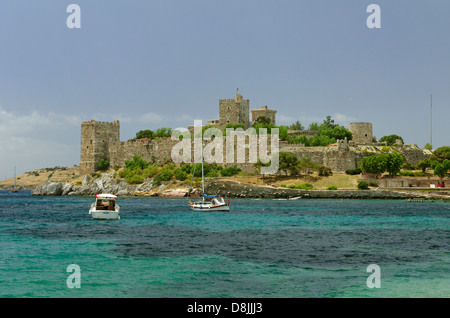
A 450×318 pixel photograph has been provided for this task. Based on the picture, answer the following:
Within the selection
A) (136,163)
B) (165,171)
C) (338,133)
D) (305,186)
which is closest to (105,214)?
(305,186)

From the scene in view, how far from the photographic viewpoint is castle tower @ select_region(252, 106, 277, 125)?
110m

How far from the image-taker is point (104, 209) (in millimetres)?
40062

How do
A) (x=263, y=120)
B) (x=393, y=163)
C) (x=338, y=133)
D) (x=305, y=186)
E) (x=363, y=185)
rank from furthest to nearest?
(x=263, y=120) → (x=338, y=133) → (x=305, y=186) → (x=393, y=163) → (x=363, y=185)

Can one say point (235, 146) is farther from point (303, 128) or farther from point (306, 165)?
point (303, 128)

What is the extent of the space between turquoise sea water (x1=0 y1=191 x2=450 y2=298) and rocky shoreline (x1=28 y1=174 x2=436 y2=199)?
32.7 meters

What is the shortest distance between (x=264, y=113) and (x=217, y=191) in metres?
Answer: 39.4

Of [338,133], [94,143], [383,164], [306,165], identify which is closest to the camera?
[383,164]

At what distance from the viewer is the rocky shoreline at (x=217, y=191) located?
68.8m

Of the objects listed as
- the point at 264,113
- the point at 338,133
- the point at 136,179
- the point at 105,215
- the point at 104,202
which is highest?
the point at 264,113

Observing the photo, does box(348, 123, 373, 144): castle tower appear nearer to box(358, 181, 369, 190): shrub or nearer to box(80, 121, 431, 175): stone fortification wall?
box(80, 121, 431, 175): stone fortification wall

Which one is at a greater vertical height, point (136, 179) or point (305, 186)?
point (136, 179)

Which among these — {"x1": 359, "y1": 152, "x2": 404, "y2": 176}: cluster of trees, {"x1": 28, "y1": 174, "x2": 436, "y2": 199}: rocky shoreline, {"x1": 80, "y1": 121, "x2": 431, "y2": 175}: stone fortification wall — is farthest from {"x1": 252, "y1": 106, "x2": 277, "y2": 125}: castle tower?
{"x1": 359, "y1": 152, "x2": 404, "y2": 176}: cluster of trees
